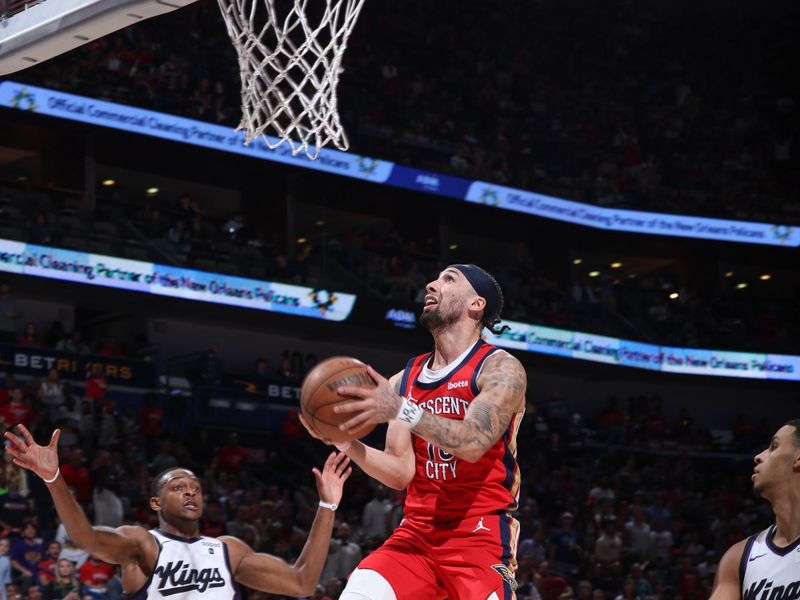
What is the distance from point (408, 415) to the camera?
13.9ft

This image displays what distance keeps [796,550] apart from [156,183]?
18549 millimetres

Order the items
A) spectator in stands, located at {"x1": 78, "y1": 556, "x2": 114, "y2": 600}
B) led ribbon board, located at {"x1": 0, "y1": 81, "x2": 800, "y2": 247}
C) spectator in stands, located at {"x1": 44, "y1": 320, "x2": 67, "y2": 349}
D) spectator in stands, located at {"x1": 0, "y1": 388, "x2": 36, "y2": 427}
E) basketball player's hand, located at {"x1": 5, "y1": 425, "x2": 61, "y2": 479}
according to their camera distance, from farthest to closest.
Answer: led ribbon board, located at {"x1": 0, "y1": 81, "x2": 800, "y2": 247}
spectator in stands, located at {"x1": 44, "y1": 320, "x2": 67, "y2": 349}
spectator in stands, located at {"x1": 0, "y1": 388, "x2": 36, "y2": 427}
spectator in stands, located at {"x1": 78, "y1": 556, "x2": 114, "y2": 600}
basketball player's hand, located at {"x1": 5, "y1": 425, "x2": 61, "y2": 479}

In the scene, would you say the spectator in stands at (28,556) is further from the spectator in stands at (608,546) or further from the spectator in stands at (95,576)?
the spectator in stands at (608,546)

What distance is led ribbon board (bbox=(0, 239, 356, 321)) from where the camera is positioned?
16.8 metres

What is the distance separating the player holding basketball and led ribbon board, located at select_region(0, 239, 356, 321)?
41.9ft

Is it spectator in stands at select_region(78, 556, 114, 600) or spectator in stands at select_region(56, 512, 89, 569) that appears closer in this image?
spectator in stands at select_region(78, 556, 114, 600)

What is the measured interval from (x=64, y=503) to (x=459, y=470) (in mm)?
1796

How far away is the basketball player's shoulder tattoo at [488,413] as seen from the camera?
14.1 feet

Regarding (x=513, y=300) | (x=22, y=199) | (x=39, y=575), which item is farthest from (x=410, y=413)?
(x=513, y=300)

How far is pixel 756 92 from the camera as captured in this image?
91.8 feet

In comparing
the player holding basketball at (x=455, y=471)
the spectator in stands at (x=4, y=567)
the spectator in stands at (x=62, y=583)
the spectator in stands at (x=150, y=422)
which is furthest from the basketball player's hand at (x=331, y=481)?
the spectator in stands at (x=150, y=422)

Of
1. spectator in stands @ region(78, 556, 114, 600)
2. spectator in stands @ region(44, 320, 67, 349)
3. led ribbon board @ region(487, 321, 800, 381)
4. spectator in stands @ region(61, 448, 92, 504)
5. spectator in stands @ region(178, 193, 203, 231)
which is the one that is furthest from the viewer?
Result: led ribbon board @ region(487, 321, 800, 381)

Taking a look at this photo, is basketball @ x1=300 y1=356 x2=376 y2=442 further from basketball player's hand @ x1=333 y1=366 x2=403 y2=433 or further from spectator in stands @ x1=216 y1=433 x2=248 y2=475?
spectator in stands @ x1=216 y1=433 x2=248 y2=475

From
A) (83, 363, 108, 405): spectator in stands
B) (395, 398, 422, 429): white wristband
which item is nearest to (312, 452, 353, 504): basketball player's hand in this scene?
(395, 398, 422, 429): white wristband
